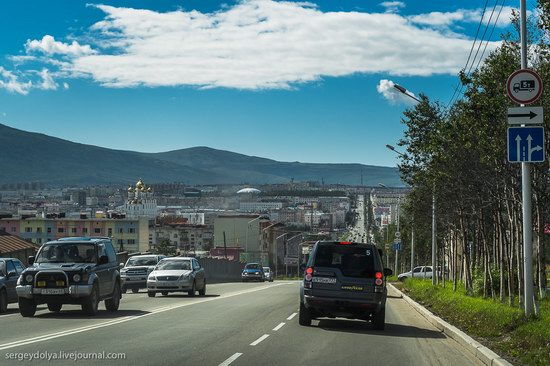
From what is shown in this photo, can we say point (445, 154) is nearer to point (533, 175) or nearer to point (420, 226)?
point (533, 175)

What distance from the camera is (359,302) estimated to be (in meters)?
17.7

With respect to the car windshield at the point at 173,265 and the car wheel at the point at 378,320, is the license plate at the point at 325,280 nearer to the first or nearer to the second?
the car wheel at the point at 378,320

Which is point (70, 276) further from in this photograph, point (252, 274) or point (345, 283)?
point (252, 274)

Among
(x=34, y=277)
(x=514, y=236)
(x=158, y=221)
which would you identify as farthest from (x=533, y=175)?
(x=158, y=221)

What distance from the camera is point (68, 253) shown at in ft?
70.0

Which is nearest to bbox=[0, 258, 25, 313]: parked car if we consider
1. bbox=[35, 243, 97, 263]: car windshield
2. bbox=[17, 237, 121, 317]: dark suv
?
bbox=[17, 237, 121, 317]: dark suv

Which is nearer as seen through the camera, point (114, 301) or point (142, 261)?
point (114, 301)

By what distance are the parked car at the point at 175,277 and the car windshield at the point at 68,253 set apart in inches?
397

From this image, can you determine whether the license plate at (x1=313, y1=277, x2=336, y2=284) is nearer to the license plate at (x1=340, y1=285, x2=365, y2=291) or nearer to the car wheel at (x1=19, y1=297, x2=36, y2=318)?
the license plate at (x1=340, y1=285, x2=365, y2=291)

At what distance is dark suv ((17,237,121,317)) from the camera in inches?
785

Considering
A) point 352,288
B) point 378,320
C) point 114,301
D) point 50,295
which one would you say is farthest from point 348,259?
point 114,301

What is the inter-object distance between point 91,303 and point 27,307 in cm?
166

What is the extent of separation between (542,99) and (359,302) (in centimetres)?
626

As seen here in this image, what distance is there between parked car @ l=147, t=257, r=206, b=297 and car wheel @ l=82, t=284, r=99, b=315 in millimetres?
10408
